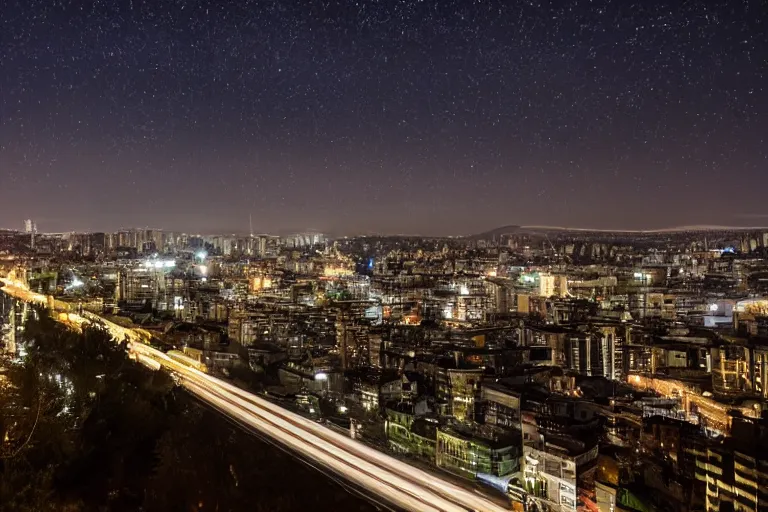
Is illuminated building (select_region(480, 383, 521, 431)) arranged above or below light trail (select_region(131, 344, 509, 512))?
below

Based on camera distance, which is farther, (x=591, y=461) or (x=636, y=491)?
(x=591, y=461)

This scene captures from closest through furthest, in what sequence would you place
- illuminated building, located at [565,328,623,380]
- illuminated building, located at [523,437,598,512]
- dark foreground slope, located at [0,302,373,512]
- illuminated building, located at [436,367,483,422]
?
1. dark foreground slope, located at [0,302,373,512]
2. illuminated building, located at [523,437,598,512]
3. illuminated building, located at [436,367,483,422]
4. illuminated building, located at [565,328,623,380]

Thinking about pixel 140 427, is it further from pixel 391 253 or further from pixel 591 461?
pixel 391 253

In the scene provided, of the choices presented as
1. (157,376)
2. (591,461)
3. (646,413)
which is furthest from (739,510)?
(157,376)

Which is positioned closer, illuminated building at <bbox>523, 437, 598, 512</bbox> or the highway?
the highway

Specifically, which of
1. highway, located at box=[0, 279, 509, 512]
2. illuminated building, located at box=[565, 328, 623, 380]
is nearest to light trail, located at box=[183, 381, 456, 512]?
highway, located at box=[0, 279, 509, 512]

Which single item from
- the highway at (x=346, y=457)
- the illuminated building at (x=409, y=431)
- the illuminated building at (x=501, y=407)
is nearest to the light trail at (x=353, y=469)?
the highway at (x=346, y=457)

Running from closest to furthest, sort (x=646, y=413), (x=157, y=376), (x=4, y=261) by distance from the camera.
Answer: (x=157, y=376), (x=646, y=413), (x=4, y=261)

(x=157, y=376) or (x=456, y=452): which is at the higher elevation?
(x=157, y=376)

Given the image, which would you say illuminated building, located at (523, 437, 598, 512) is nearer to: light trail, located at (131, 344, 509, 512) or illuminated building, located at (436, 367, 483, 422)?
light trail, located at (131, 344, 509, 512)
